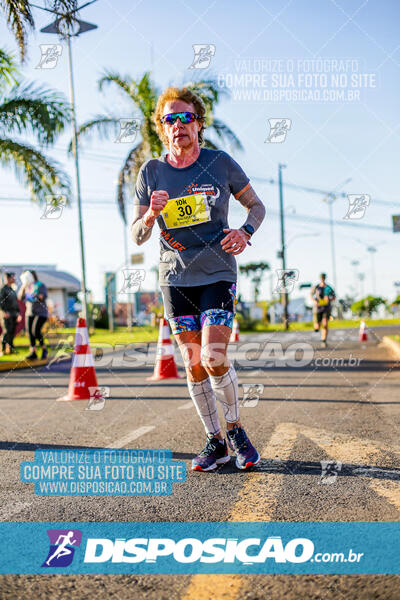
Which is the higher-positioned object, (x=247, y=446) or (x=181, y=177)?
(x=181, y=177)

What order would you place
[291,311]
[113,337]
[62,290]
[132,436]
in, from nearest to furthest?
[132,436], [113,337], [291,311], [62,290]

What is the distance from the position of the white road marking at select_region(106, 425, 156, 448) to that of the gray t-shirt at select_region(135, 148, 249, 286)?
4.10 feet

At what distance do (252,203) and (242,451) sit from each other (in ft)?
4.74

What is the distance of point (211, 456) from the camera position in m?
3.45

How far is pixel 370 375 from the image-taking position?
348 inches

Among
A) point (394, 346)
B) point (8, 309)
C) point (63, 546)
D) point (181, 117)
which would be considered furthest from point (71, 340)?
point (63, 546)

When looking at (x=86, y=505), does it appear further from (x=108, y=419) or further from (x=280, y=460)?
(x=108, y=419)

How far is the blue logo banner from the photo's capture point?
201cm

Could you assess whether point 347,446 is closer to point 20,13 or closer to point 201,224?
point 201,224

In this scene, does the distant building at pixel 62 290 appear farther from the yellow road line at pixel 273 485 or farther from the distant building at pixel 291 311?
the yellow road line at pixel 273 485

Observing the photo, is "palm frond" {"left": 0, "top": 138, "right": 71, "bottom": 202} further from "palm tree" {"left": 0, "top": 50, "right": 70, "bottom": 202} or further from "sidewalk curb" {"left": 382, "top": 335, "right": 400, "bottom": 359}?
"sidewalk curb" {"left": 382, "top": 335, "right": 400, "bottom": 359}

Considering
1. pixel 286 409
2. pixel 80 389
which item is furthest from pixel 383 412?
pixel 80 389

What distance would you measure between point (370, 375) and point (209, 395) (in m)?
5.78

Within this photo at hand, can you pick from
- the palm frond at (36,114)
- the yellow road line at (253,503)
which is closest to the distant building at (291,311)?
the palm frond at (36,114)
